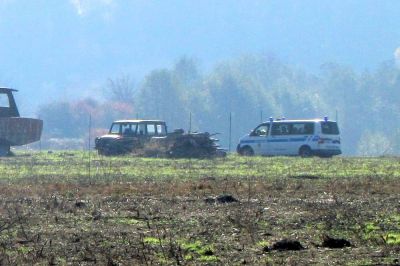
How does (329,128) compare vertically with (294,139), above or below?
above

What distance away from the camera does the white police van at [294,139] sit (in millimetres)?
44875

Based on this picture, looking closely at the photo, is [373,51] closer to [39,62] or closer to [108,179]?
[39,62]

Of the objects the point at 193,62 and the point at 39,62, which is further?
the point at 39,62

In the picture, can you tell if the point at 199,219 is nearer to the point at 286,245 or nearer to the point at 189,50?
the point at 286,245

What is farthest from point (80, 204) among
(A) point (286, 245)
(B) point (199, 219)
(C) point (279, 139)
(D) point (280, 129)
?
(D) point (280, 129)

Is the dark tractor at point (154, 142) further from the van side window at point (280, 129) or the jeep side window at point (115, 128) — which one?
the van side window at point (280, 129)

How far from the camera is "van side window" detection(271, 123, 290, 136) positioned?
150 ft

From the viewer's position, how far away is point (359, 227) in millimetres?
14656

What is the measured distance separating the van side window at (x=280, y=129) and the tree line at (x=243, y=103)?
36.5m

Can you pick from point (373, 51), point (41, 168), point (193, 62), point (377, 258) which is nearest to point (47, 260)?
point (377, 258)

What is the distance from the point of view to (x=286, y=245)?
12.9 meters

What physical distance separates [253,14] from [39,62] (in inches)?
1142

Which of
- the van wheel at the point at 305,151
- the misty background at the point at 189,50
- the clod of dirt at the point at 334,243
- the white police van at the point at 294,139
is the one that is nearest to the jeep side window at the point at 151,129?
the white police van at the point at 294,139

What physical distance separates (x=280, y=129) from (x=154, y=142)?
16.6 feet
